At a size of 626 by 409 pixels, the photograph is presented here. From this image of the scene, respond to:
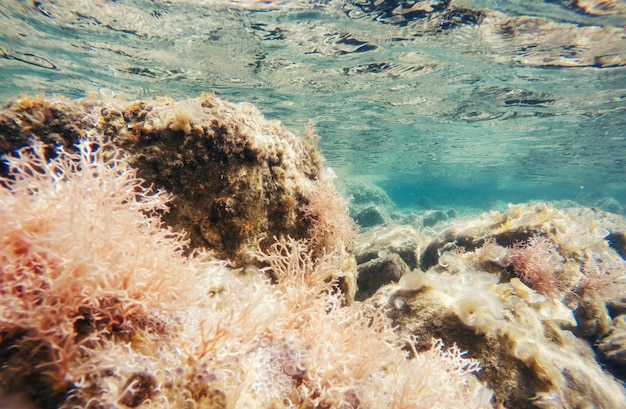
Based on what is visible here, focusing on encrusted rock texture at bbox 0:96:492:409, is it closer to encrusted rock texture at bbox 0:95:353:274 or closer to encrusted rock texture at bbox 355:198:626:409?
encrusted rock texture at bbox 0:95:353:274

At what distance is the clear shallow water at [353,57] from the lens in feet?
30.3

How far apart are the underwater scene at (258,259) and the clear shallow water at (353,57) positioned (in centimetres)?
12

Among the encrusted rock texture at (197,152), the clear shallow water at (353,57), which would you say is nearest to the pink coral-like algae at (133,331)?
the encrusted rock texture at (197,152)

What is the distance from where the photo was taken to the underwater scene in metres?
1.54

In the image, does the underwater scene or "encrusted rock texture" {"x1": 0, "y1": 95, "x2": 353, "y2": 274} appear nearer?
the underwater scene

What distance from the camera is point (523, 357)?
319 centimetres

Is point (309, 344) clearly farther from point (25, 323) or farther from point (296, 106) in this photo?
point (296, 106)

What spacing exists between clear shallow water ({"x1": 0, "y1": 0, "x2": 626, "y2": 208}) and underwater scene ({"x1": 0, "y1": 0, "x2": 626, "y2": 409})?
118mm

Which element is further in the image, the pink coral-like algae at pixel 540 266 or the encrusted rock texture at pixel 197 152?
the pink coral-like algae at pixel 540 266

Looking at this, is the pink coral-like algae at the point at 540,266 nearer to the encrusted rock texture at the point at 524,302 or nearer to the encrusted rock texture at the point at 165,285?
the encrusted rock texture at the point at 524,302

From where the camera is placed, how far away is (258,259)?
3164 mm

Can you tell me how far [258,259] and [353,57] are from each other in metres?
11.3

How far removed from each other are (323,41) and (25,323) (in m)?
11.7

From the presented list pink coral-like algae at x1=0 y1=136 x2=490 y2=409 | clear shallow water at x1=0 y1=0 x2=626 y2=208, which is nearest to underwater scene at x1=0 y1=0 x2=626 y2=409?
pink coral-like algae at x1=0 y1=136 x2=490 y2=409
